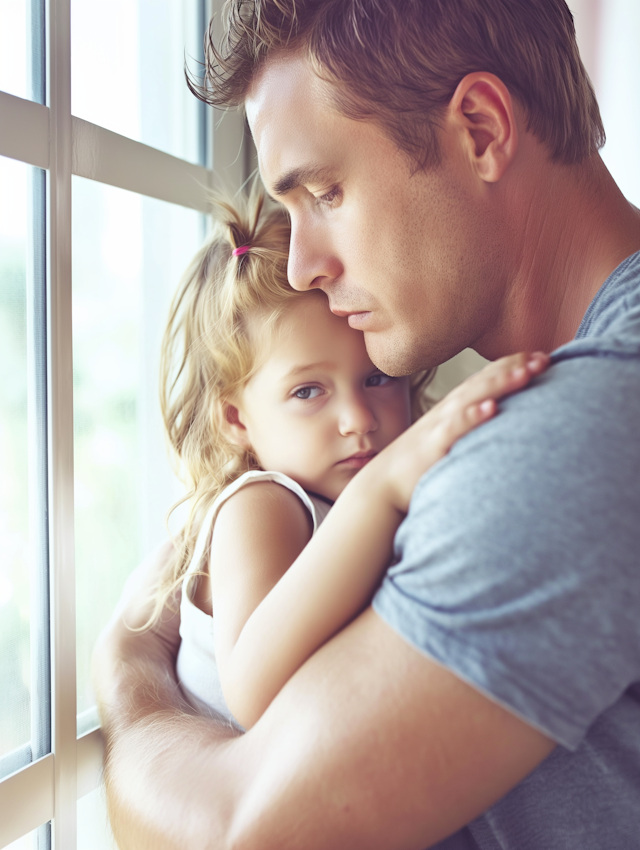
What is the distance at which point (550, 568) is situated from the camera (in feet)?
2.06

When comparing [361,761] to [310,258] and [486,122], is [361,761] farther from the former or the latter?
[486,122]

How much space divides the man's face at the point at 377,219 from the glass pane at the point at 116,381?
0.37 meters

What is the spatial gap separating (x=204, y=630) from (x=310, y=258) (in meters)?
0.77

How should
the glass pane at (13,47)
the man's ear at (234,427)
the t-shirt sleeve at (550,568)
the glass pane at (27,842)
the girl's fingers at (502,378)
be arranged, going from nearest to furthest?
the t-shirt sleeve at (550,568)
the girl's fingers at (502,378)
the glass pane at (13,47)
the glass pane at (27,842)
the man's ear at (234,427)

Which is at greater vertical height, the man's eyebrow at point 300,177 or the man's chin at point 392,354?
the man's eyebrow at point 300,177

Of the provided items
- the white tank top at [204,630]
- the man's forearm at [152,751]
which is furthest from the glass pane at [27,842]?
the white tank top at [204,630]

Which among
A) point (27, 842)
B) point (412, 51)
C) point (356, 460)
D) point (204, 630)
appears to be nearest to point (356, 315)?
point (356, 460)

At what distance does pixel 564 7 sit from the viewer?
1269mm

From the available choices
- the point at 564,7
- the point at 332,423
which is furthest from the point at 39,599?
the point at 564,7

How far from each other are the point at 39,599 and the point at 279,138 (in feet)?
3.01

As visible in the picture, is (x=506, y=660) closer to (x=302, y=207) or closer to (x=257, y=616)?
(x=257, y=616)

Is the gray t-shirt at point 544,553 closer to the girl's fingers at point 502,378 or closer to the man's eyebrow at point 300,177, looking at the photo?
the girl's fingers at point 502,378

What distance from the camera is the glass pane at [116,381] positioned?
1.32m

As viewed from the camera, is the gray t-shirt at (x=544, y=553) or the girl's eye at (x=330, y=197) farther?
the girl's eye at (x=330, y=197)
